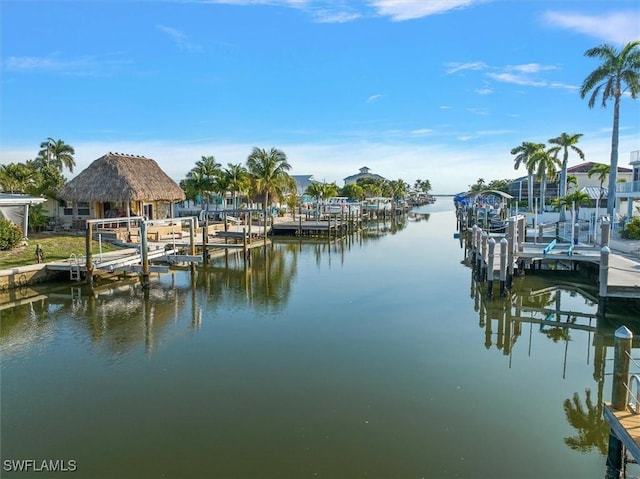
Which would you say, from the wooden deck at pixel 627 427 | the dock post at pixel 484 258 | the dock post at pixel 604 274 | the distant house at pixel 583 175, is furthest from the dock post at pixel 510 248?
the distant house at pixel 583 175

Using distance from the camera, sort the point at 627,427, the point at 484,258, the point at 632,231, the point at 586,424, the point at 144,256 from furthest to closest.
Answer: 1. the point at 632,231
2. the point at 484,258
3. the point at 144,256
4. the point at 586,424
5. the point at 627,427

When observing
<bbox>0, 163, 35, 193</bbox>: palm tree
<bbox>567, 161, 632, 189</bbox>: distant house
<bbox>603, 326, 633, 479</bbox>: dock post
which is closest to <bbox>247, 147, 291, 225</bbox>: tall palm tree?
<bbox>0, 163, 35, 193</bbox>: palm tree

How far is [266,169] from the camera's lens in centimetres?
4494

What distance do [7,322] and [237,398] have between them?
10.2 m

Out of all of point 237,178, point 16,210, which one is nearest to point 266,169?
point 237,178

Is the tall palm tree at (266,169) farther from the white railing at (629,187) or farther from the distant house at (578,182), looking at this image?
the distant house at (578,182)

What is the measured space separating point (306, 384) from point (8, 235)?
62.6 ft

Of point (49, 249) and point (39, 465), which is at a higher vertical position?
point (49, 249)

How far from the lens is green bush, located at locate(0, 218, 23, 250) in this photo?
22.6m

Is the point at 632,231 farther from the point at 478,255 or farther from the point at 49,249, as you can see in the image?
the point at 49,249

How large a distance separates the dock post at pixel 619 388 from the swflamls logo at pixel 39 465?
27.6 feet

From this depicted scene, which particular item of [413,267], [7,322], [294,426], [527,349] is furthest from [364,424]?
[413,267]

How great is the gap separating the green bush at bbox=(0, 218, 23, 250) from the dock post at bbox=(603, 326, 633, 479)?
24.8 metres

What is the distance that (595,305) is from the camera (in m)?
18.3
